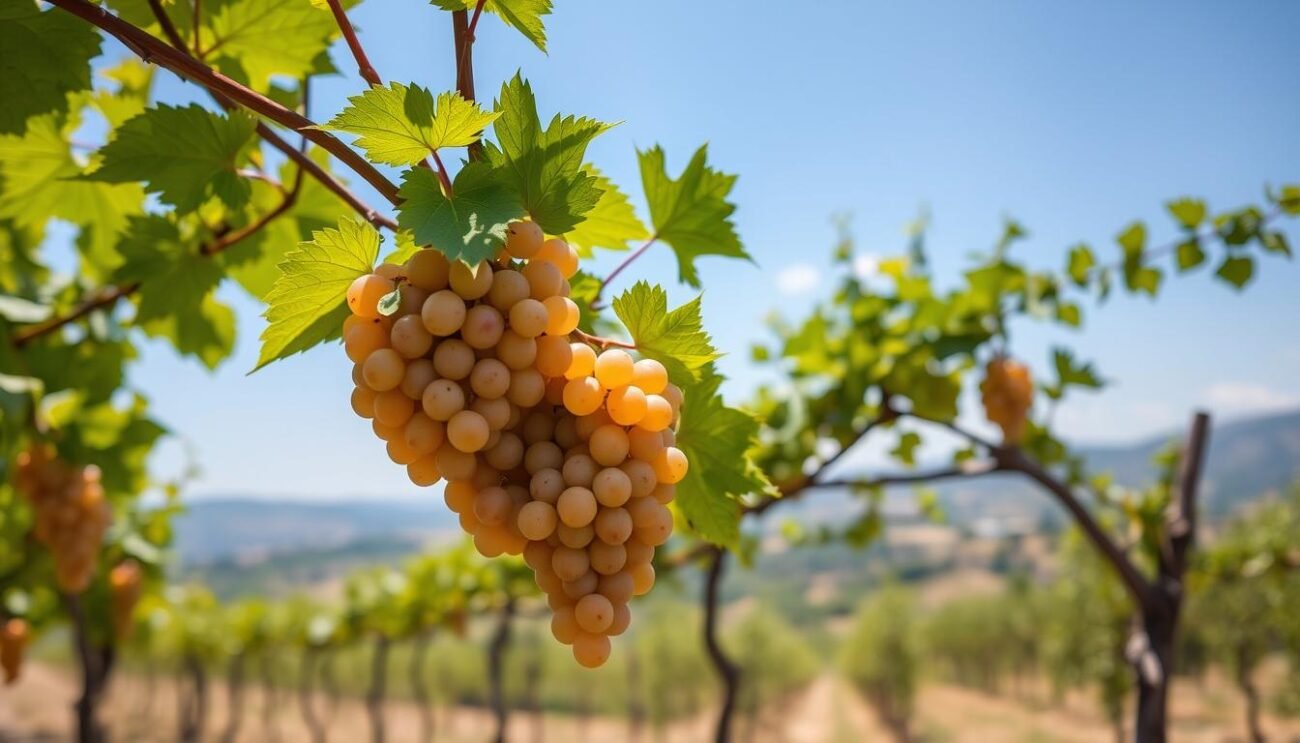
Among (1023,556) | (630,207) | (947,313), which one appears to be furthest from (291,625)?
(1023,556)

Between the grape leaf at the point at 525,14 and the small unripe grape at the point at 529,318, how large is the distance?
0.17 m

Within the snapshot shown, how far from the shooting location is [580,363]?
417 millimetres

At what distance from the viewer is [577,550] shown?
1.38ft

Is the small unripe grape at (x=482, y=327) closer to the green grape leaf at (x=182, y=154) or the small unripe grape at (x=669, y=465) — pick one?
the small unripe grape at (x=669, y=465)

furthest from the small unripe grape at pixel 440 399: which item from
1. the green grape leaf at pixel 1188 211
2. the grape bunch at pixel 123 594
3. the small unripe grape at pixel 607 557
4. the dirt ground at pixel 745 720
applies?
the dirt ground at pixel 745 720

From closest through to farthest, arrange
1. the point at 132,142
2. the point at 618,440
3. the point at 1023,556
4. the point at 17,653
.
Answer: the point at 618,440, the point at 132,142, the point at 17,653, the point at 1023,556

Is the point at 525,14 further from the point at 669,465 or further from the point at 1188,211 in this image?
the point at 1188,211

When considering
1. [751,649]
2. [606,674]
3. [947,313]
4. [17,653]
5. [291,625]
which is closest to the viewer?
[947,313]

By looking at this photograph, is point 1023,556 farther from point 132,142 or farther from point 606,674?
point 132,142

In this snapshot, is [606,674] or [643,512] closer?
[643,512]

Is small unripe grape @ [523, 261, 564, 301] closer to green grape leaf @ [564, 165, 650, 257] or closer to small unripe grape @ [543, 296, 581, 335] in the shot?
small unripe grape @ [543, 296, 581, 335]

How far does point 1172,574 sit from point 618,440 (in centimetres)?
174

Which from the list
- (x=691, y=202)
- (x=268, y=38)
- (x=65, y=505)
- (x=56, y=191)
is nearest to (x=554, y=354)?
(x=691, y=202)

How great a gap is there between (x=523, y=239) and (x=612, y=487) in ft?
0.46
